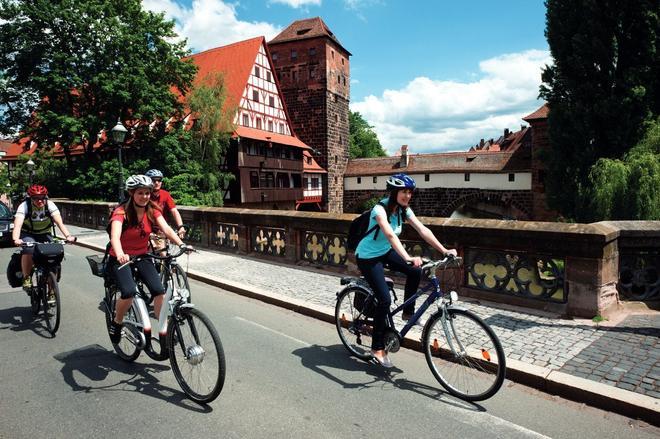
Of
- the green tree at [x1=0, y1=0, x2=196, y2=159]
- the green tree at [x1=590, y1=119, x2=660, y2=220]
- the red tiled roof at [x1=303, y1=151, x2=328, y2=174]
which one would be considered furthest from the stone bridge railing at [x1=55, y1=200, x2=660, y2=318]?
the red tiled roof at [x1=303, y1=151, x2=328, y2=174]

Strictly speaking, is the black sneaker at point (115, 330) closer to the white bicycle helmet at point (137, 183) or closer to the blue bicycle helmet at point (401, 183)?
the white bicycle helmet at point (137, 183)

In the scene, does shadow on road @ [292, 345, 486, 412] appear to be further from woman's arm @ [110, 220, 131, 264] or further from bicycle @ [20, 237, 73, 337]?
bicycle @ [20, 237, 73, 337]

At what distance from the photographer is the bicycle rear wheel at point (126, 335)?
4355 millimetres

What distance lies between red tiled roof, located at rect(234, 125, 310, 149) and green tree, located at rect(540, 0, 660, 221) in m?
20.3

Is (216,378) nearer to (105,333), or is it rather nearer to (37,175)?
(105,333)

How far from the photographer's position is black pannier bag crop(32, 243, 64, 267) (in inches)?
217

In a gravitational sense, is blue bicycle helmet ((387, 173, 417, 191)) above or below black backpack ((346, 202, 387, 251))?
above

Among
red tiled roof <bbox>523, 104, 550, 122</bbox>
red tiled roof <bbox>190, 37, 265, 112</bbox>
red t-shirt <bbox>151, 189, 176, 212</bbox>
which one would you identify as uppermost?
red tiled roof <bbox>190, 37, 265, 112</bbox>

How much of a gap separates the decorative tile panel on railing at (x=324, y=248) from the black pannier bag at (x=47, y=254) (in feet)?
16.0

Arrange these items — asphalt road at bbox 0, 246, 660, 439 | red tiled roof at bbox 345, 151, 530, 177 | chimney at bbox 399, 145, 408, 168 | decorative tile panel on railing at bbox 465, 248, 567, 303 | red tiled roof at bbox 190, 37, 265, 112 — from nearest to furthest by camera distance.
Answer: asphalt road at bbox 0, 246, 660, 439, decorative tile panel on railing at bbox 465, 248, 567, 303, red tiled roof at bbox 190, 37, 265, 112, red tiled roof at bbox 345, 151, 530, 177, chimney at bbox 399, 145, 408, 168

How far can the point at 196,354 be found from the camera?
3.63 metres

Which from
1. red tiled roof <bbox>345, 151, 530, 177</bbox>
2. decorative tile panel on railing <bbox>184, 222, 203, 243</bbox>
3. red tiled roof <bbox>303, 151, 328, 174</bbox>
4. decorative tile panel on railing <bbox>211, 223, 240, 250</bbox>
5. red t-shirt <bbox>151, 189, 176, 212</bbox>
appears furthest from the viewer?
red tiled roof <bbox>303, 151, 328, 174</bbox>

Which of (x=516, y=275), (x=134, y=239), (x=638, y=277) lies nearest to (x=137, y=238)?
(x=134, y=239)

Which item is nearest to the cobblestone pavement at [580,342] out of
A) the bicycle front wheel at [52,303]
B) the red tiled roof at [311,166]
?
the bicycle front wheel at [52,303]
